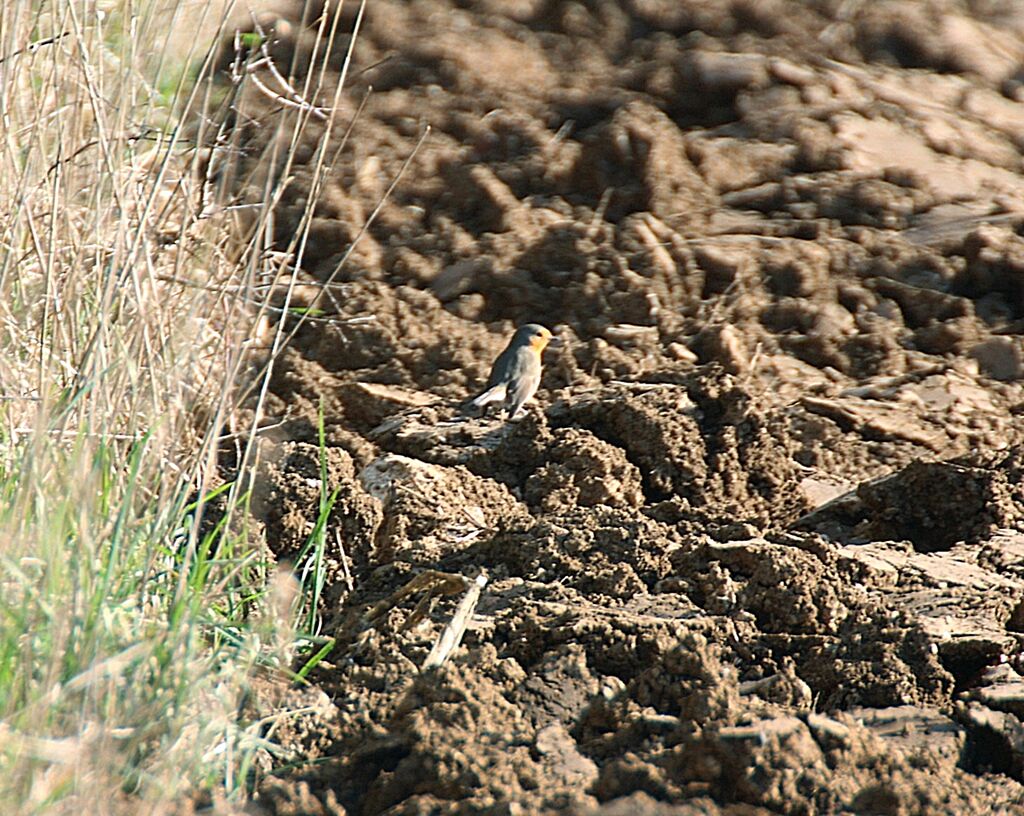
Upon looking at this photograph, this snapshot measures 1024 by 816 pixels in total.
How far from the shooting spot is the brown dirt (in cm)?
207

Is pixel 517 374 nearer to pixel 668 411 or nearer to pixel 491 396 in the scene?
pixel 491 396

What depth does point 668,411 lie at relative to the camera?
3.62 m

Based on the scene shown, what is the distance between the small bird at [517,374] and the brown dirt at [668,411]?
0.37ft

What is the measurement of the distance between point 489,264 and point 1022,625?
92.6 inches

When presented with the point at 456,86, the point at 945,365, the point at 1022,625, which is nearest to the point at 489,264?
the point at 456,86

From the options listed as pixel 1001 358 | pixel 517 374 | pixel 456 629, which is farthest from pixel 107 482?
pixel 1001 358

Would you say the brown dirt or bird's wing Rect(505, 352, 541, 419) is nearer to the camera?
the brown dirt

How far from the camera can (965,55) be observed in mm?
5070

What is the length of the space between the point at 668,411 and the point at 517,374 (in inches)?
21.1

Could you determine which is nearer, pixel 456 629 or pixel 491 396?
pixel 456 629

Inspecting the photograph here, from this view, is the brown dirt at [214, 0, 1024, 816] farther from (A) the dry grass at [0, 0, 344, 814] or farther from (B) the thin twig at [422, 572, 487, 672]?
(A) the dry grass at [0, 0, 344, 814]

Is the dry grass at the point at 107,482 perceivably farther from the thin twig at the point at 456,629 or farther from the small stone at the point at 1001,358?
the small stone at the point at 1001,358

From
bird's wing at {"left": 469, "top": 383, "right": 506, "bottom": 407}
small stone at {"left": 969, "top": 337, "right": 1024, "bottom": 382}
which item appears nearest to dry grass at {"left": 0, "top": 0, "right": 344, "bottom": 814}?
bird's wing at {"left": 469, "top": 383, "right": 506, "bottom": 407}

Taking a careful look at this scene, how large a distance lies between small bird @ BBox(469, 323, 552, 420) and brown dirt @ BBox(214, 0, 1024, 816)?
0.11 meters
